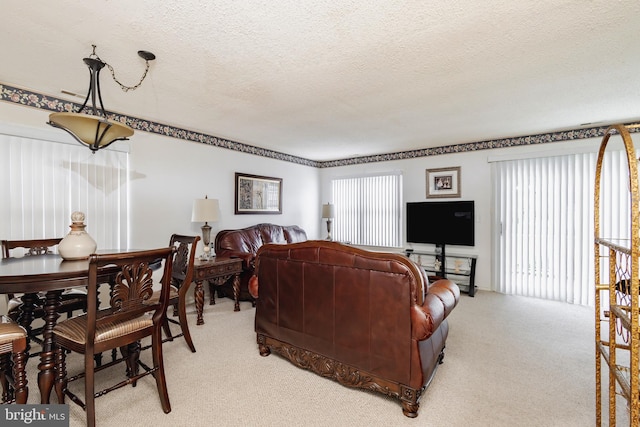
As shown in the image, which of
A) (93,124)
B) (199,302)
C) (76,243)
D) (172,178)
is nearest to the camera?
(93,124)

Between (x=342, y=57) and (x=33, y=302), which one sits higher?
(x=342, y=57)

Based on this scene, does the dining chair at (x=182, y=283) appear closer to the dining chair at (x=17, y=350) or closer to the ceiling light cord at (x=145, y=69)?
the dining chair at (x=17, y=350)

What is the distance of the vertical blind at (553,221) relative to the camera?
395 cm

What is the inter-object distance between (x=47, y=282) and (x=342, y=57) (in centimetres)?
234

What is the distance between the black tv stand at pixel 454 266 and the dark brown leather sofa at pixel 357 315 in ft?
8.39

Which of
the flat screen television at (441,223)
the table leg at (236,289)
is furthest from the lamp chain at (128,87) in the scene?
the flat screen television at (441,223)

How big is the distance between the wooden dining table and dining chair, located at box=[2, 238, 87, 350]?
184mm

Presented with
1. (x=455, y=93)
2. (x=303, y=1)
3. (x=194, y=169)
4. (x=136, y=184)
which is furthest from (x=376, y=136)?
(x=136, y=184)

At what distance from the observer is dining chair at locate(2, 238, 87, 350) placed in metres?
2.21

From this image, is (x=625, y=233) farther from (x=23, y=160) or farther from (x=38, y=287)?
(x=23, y=160)

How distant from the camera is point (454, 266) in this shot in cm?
502

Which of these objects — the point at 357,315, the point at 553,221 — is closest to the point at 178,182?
the point at 357,315

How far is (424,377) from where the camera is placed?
187cm

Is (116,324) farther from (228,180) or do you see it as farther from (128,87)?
(228,180)
